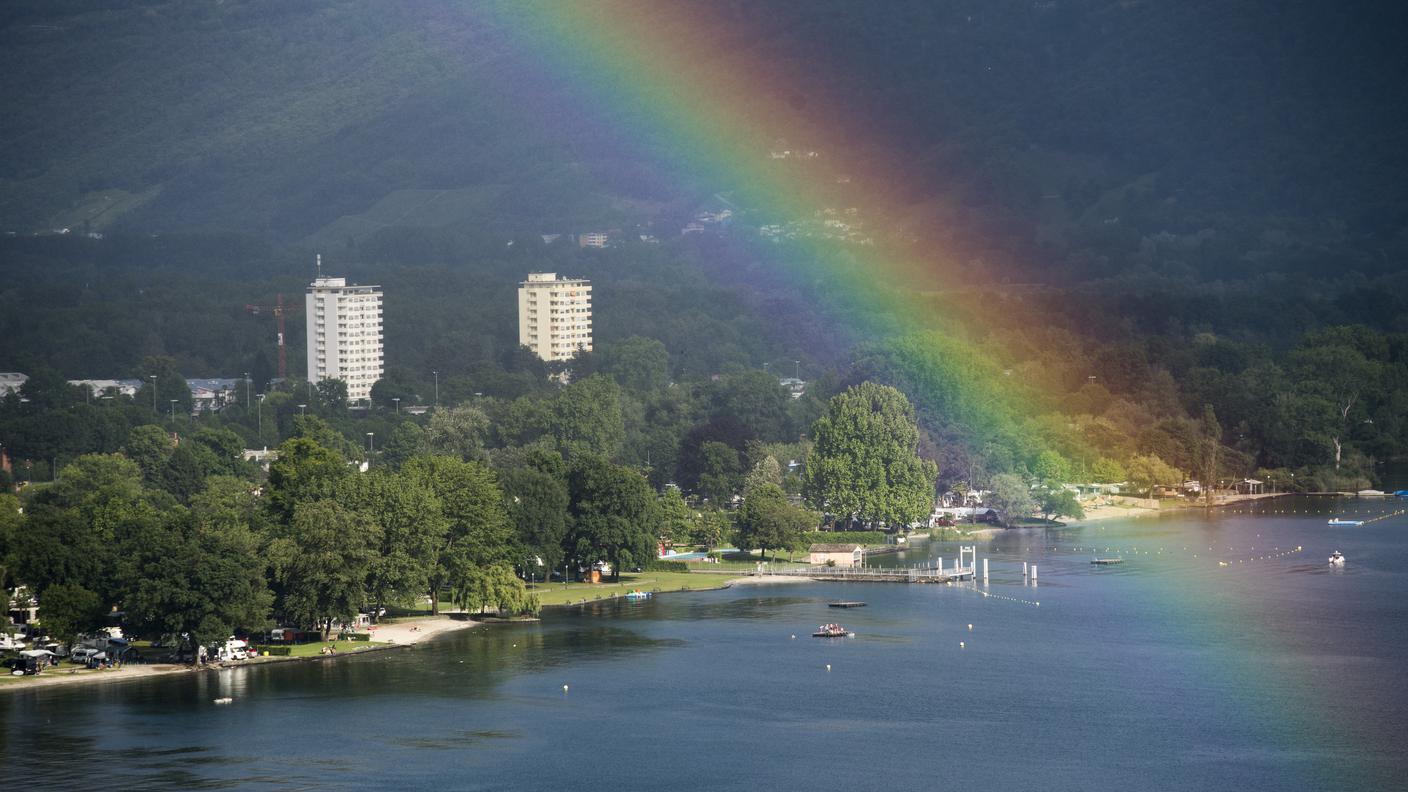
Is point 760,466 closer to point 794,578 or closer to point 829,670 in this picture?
point 794,578

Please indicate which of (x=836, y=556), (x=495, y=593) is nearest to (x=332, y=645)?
(x=495, y=593)

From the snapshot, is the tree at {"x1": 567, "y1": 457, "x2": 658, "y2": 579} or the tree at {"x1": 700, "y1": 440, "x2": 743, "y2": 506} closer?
the tree at {"x1": 567, "y1": 457, "x2": 658, "y2": 579}

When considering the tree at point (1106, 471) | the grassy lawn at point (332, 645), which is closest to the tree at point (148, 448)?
the grassy lawn at point (332, 645)

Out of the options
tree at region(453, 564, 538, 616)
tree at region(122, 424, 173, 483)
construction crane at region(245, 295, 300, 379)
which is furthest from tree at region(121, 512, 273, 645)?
construction crane at region(245, 295, 300, 379)

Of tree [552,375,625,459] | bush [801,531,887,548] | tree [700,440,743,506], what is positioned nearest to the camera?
bush [801,531,887,548]

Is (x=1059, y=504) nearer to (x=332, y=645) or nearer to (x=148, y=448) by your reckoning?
(x=148, y=448)

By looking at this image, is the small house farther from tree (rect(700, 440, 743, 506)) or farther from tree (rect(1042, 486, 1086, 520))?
tree (rect(1042, 486, 1086, 520))

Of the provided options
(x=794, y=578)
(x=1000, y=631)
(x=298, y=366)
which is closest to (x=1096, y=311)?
(x=298, y=366)
